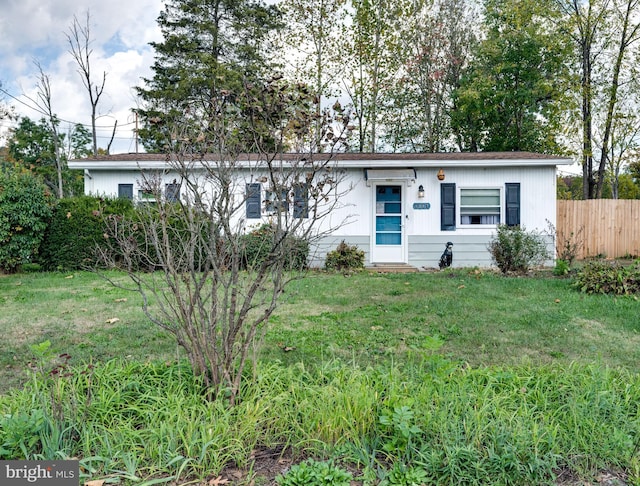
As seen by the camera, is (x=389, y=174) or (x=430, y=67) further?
(x=430, y=67)

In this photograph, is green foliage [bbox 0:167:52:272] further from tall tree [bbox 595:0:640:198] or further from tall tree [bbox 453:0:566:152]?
tall tree [bbox 595:0:640:198]

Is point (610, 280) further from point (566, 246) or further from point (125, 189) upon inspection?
point (125, 189)

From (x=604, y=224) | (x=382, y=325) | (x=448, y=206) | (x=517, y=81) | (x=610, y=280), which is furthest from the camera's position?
(x=517, y=81)

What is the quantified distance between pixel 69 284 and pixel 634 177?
→ 2636cm

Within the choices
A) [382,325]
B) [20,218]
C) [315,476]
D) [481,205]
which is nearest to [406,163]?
[481,205]

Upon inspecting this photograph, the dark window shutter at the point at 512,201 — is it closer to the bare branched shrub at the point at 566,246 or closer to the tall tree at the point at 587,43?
the bare branched shrub at the point at 566,246

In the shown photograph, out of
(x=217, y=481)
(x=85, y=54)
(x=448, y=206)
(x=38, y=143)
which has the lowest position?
(x=217, y=481)

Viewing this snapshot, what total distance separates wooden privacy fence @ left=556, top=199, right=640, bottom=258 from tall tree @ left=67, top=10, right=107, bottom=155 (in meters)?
19.9

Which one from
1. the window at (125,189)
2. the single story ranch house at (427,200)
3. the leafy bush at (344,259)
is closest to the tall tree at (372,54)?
the single story ranch house at (427,200)

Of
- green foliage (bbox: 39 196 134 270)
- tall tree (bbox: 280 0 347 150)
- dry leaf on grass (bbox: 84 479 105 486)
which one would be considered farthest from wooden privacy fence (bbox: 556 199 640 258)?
dry leaf on grass (bbox: 84 479 105 486)

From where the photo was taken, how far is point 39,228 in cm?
955

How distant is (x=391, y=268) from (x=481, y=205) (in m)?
2.84

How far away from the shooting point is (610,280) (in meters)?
6.83

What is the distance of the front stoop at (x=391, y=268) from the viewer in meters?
10.3
